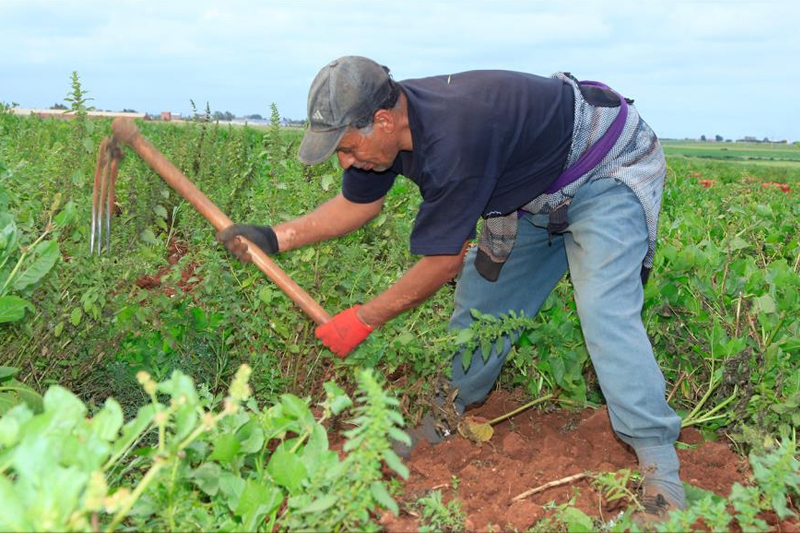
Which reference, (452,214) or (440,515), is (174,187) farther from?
(440,515)

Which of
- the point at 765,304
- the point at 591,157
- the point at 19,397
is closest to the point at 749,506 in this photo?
the point at 591,157

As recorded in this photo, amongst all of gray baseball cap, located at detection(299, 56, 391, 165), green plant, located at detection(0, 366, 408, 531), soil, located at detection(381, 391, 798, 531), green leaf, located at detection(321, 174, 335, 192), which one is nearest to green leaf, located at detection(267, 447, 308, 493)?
green plant, located at detection(0, 366, 408, 531)

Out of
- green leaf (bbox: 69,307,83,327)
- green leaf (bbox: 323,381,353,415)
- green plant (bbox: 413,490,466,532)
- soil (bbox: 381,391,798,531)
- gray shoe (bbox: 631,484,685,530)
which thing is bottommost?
soil (bbox: 381,391,798,531)

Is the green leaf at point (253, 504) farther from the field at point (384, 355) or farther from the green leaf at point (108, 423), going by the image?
the green leaf at point (108, 423)

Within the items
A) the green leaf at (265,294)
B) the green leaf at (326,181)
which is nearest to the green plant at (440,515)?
the green leaf at (265,294)

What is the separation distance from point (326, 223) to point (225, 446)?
4.46ft

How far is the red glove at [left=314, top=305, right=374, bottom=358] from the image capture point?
2.92 metres

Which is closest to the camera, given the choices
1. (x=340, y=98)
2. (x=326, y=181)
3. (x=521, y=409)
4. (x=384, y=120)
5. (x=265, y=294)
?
(x=340, y=98)

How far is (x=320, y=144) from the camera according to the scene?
2654 mm

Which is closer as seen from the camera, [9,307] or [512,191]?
[9,307]

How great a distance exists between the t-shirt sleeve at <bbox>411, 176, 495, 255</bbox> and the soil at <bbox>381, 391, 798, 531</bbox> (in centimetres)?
80

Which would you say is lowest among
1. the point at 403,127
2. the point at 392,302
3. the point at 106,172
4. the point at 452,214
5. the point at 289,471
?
the point at 289,471

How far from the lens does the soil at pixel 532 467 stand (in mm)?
2662

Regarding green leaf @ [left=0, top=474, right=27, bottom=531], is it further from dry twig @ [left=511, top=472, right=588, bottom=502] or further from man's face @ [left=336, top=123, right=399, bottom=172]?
dry twig @ [left=511, top=472, right=588, bottom=502]
